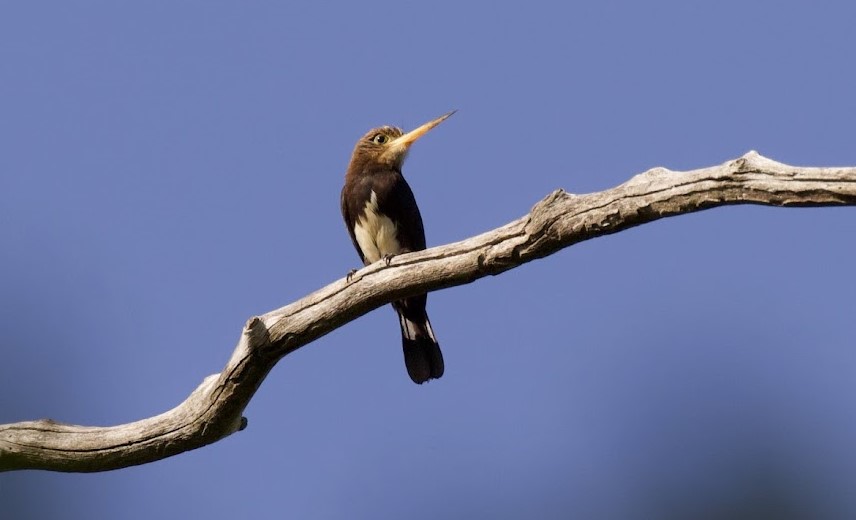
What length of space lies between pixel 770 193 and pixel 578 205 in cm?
68

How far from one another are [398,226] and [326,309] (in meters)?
1.95

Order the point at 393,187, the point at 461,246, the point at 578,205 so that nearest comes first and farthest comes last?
1. the point at 578,205
2. the point at 461,246
3. the point at 393,187

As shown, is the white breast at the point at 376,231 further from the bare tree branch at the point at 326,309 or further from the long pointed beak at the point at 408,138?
the bare tree branch at the point at 326,309

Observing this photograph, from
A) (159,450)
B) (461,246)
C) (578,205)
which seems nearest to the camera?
(578,205)

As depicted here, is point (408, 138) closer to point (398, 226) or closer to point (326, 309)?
point (398, 226)

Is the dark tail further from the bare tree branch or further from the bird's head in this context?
the bare tree branch

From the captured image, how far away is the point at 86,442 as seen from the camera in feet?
15.0

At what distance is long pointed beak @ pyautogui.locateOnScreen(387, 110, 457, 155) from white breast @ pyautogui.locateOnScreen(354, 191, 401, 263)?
14.6 inches

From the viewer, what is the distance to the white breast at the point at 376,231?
6.39 m

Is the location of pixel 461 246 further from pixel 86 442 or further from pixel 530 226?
pixel 86 442

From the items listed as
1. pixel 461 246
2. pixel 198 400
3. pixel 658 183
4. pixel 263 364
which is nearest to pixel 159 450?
pixel 198 400

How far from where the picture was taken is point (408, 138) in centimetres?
657

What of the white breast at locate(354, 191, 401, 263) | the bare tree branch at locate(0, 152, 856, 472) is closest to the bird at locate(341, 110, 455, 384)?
the white breast at locate(354, 191, 401, 263)

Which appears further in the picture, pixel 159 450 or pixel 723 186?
pixel 159 450
